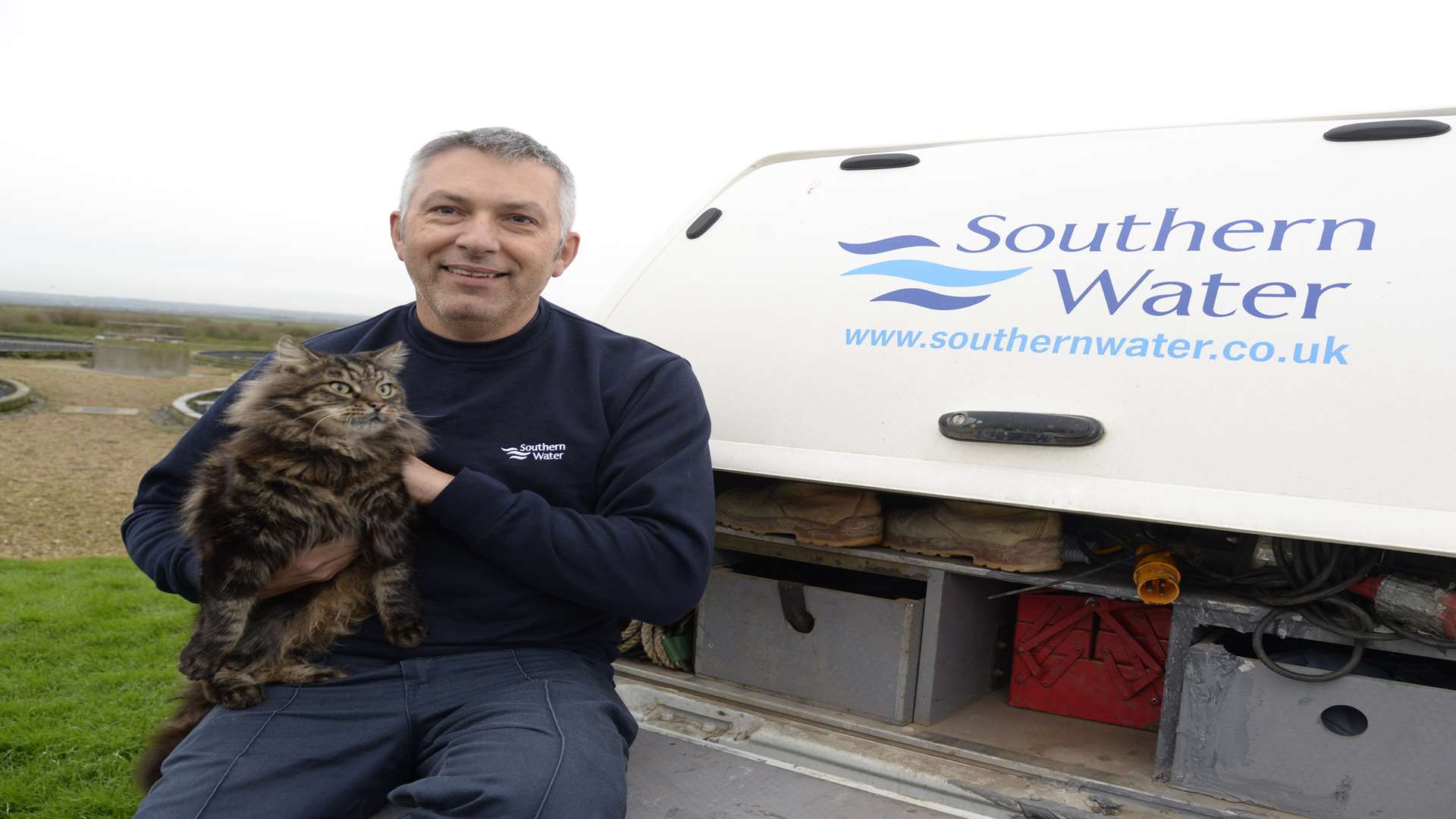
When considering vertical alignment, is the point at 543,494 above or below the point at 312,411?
below

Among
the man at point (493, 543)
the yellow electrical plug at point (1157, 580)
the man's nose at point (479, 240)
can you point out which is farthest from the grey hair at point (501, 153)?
the yellow electrical plug at point (1157, 580)

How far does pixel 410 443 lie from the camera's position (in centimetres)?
237

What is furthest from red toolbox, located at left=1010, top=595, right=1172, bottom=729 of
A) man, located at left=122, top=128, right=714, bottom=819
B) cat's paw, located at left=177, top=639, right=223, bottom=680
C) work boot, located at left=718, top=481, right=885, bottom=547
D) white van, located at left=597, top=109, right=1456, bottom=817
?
cat's paw, located at left=177, top=639, right=223, bottom=680

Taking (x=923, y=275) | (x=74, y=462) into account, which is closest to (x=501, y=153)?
(x=923, y=275)

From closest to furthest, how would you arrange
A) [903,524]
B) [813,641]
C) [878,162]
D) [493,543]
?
[493,543] < [903,524] < [813,641] < [878,162]

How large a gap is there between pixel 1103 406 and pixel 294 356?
6.22 ft

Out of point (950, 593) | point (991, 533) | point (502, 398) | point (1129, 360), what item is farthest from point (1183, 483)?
point (502, 398)

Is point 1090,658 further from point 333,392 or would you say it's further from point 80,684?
point 80,684

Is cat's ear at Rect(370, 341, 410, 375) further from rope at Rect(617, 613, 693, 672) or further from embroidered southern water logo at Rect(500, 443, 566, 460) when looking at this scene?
rope at Rect(617, 613, 693, 672)

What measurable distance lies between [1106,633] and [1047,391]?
3.10 ft

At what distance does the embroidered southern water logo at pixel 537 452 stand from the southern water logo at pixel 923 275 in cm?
94

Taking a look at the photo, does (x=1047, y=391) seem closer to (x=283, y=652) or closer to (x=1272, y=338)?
(x=1272, y=338)

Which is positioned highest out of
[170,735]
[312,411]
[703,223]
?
[703,223]

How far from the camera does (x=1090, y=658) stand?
2967 mm
